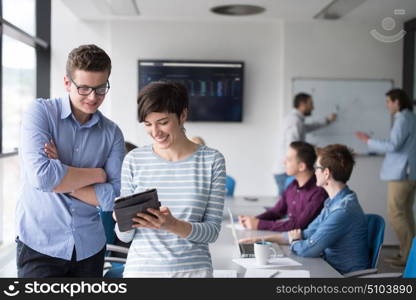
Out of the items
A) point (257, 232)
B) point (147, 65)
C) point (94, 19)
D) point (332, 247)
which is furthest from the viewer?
point (147, 65)

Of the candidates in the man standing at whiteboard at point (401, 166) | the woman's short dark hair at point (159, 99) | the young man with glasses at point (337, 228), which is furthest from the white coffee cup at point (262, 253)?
the man standing at whiteboard at point (401, 166)

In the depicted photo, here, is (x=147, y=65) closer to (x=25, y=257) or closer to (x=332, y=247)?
(x=332, y=247)

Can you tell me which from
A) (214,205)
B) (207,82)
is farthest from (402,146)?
(214,205)

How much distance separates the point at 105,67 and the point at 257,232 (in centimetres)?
156

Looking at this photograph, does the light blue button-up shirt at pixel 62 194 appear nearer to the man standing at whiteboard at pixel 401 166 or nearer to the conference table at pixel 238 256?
the conference table at pixel 238 256

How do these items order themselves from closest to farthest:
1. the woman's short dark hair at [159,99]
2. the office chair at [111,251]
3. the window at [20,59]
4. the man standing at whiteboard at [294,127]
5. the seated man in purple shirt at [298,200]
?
1. the woman's short dark hair at [159,99]
2. the window at [20,59]
3. the office chair at [111,251]
4. the seated man in purple shirt at [298,200]
5. the man standing at whiteboard at [294,127]

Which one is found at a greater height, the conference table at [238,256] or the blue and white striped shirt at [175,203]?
the blue and white striped shirt at [175,203]

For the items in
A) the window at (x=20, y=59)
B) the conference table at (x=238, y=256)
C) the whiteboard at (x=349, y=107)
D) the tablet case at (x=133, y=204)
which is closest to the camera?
the tablet case at (x=133, y=204)

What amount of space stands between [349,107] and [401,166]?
1104mm

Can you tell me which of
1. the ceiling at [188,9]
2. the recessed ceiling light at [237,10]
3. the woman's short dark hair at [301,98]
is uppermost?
the recessed ceiling light at [237,10]

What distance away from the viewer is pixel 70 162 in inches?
63.8

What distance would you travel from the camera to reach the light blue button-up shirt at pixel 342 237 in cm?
229

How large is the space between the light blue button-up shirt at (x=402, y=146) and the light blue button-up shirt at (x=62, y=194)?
138 inches

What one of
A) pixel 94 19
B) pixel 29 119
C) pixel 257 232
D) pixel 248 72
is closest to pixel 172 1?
pixel 94 19
